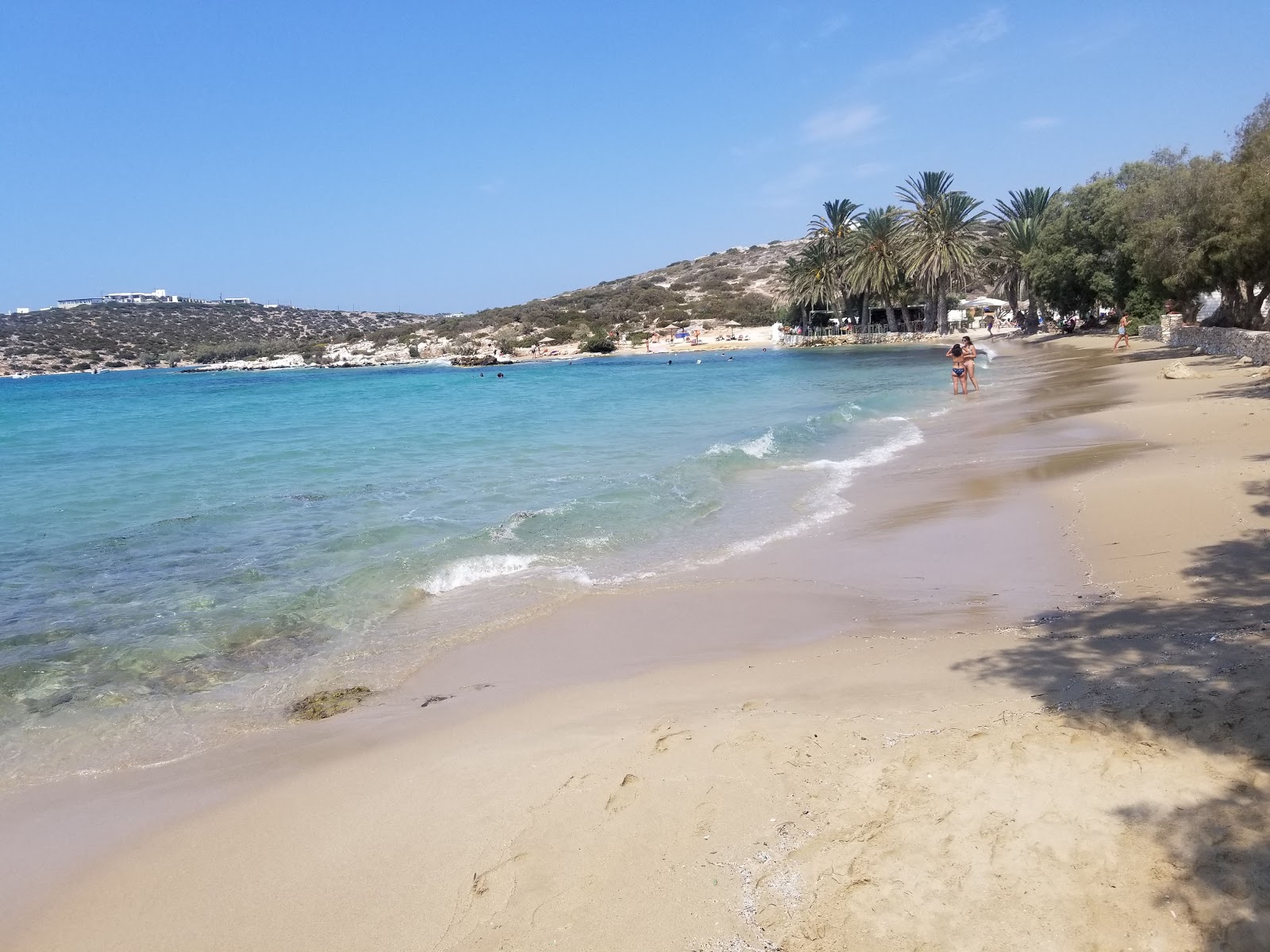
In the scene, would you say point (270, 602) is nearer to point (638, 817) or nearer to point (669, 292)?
point (638, 817)

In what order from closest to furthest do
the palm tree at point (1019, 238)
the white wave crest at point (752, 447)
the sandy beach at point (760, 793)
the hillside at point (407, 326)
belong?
1. the sandy beach at point (760, 793)
2. the white wave crest at point (752, 447)
3. the palm tree at point (1019, 238)
4. the hillside at point (407, 326)

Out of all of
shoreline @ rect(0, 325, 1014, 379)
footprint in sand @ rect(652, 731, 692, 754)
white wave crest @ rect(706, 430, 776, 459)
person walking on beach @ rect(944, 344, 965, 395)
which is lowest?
footprint in sand @ rect(652, 731, 692, 754)

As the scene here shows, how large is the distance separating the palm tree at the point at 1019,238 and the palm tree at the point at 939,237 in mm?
1864

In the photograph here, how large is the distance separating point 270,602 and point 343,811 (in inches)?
191

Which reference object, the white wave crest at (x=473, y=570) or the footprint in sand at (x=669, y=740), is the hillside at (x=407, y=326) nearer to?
the white wave crest at (x=473, y=570)

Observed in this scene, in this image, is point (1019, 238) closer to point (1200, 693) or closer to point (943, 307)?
point (943, 307)

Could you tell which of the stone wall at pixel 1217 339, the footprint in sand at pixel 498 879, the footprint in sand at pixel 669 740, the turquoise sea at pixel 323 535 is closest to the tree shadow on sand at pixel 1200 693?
the footprint in sand at pixel 669 740

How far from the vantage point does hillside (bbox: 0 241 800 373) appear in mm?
101000

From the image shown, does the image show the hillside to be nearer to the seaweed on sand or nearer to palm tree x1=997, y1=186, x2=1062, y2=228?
palm tree x1=997, y1=186, x2=1062, y2=228

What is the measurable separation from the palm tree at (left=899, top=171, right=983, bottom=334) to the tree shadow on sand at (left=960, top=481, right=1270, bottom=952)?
60.9 m

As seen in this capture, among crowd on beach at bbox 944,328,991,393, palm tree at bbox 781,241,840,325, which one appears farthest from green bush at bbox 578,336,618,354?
crowd on beach at bbox 944,328,991,393

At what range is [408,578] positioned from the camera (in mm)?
9328

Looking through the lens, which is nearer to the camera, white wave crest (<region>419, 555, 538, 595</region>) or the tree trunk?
white wave crest (<region>419, 555, 538, 595</region>)

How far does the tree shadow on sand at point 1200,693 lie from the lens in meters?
2.87
